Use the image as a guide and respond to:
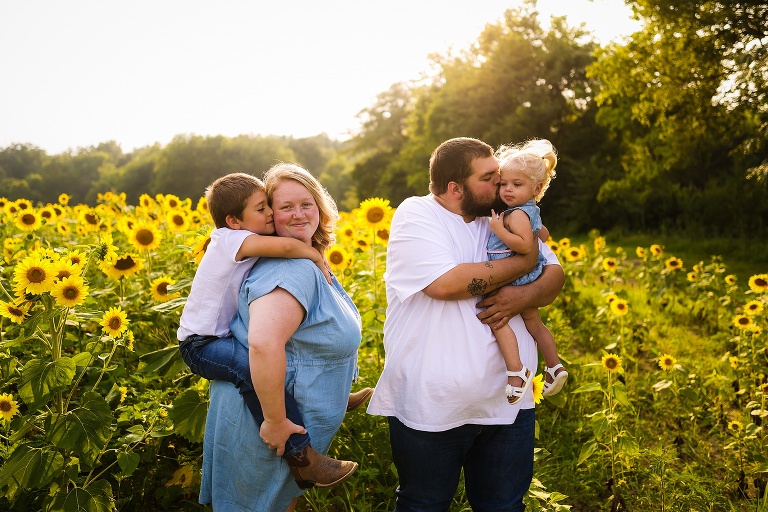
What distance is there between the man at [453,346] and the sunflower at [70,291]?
1.12 metres

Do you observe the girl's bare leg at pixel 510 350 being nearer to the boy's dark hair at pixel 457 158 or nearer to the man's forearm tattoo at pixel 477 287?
the man's forearm tattoo at pixel 477 287

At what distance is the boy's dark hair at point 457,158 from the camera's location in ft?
7.16

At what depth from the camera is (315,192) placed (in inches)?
84.8

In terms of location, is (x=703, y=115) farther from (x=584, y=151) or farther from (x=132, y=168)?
(x=132, y=168)

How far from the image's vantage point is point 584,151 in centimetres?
2072

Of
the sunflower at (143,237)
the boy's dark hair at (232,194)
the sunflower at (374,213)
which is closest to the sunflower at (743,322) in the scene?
the sunflower at (374,213)

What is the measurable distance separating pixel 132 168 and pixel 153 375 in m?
56.1

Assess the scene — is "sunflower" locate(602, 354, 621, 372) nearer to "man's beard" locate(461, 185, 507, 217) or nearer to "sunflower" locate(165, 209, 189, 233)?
"man's beard" locate(461, 185, 507, 217)

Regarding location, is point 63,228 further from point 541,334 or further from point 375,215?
point 541,334

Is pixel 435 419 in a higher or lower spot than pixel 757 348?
higher

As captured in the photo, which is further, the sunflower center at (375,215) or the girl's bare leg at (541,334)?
the sunflower center at (375,215)

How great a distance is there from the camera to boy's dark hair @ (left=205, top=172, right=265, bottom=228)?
2072 mm

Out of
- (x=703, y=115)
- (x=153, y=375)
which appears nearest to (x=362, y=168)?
(x=703, y=115)

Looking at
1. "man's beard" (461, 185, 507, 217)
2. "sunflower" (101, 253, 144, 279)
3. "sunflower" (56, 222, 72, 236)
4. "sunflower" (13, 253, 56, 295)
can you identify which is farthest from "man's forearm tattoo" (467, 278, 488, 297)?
"sunflower" (56, 222, 72, 236)
